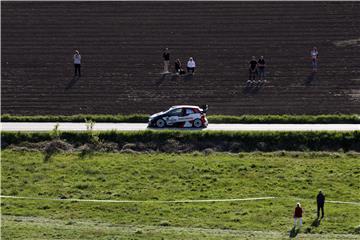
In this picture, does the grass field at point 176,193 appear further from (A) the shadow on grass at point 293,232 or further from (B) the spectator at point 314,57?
(B) the spectator at point 314,57

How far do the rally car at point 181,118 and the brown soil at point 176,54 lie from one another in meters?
3.98

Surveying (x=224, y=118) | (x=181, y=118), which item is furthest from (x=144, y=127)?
(x=224, y=118)

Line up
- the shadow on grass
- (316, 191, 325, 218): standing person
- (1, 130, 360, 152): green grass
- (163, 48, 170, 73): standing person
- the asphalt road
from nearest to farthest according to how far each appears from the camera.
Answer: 1. the shadow on grass
2. (316, 191, 325, 218): standing person
3. (1, 130, 360, 152): green grass
4. the asphalt road
5. (163, 48, 170, 73): standing person

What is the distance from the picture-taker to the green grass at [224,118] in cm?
4394

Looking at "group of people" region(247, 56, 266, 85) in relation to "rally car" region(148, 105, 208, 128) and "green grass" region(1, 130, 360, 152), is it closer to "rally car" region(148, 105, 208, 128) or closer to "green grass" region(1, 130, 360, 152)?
"rally car" region(148, 105, 208, 128)

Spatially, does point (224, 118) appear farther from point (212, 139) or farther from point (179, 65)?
point (179, 65)

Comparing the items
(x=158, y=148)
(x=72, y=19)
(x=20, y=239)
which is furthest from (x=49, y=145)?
(x=72, y=19)

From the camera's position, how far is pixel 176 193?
35.2 meters

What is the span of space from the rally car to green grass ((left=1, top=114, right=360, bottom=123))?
6.12 feet

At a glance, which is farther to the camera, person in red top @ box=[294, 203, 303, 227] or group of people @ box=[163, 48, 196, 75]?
→ group of people @ box=[163, 48, 196, 75]

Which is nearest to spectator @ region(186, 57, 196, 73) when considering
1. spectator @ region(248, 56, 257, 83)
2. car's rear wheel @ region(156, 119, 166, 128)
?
spectator @ region(248, 56, 257, 83)

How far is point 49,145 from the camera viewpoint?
3978 cm

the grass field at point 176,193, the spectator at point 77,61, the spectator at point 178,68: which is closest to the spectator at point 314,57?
the spectator at point 178,68

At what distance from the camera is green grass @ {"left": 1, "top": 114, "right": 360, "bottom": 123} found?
144 ft
